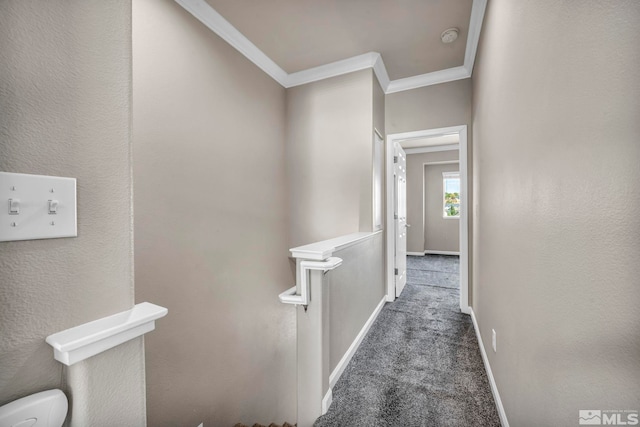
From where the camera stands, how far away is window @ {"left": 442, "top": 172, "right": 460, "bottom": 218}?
7035 mm

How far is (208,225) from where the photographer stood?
Answer: 2.23 metres

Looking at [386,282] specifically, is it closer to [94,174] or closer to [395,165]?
[395,165]

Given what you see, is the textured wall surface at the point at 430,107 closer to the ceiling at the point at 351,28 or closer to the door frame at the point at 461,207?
the door frame at the point at 461,207

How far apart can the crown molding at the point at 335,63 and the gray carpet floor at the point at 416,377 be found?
2.66m

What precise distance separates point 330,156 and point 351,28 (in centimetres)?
120

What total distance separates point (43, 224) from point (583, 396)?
51.4 inches

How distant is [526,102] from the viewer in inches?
43.3

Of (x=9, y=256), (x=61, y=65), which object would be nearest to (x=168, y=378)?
(x=9, y=256)

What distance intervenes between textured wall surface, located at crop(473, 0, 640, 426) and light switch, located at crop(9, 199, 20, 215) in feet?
3.79

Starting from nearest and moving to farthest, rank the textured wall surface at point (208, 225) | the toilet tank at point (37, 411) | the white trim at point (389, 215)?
the toilet tank at point (37, 411)
the textured wall surface at point (208, 225)
the white trim at point (389, 215)

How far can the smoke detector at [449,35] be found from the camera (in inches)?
92.9

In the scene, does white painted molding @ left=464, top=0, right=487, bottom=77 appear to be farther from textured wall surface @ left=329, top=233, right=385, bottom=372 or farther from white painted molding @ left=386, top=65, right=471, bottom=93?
textured wall surface @ left=329, top=233, right=385, bottom=372

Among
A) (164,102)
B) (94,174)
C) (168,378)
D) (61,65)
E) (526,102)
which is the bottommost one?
(168,378)

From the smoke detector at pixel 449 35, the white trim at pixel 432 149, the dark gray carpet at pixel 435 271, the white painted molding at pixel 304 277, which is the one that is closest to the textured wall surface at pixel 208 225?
the white painted molding at pixel 304 277
